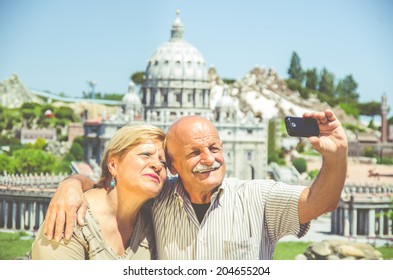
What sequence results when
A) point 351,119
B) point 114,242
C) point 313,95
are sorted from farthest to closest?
point 313,95
point 351,119
point 114,242

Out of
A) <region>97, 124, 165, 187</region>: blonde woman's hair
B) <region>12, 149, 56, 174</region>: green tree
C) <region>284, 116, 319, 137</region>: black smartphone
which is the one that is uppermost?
<region>284, 116, 319, 137</region>: black smartphone

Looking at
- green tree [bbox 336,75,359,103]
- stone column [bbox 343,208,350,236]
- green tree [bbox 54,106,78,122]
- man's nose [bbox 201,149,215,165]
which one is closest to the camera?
man's nose [bbox 201,149,215,165]

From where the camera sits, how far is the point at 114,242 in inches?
112

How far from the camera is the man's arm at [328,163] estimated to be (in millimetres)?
2711

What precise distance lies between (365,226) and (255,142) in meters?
9.48

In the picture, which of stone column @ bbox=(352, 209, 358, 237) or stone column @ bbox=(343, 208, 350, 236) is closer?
stone column @ bbox=(343, 208, 350, 236)

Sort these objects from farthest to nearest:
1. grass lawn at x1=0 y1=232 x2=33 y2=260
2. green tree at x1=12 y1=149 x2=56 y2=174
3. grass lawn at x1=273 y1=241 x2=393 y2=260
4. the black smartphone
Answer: green tree at x1=12 y1=149 x2=56 y2=174
grass lawn at x1=273 y1=241 x2=393 y2=260
grass lawn at x1=0 y1=232 x2=33 y2=260
the black smartphone

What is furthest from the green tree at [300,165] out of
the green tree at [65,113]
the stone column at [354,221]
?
the green tree at [65,113]

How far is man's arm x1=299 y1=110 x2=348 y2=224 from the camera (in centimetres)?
271

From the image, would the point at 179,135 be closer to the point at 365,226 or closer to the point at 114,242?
the point at 114,242

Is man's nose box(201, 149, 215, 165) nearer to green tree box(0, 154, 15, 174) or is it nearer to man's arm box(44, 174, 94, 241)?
man's arm box(44, 174, 94, 241)

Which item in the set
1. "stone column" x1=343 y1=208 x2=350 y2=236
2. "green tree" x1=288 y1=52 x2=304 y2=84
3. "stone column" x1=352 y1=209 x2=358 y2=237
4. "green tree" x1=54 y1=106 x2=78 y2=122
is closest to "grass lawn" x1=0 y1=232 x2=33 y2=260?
"stone column" x1=343 y1=208 x2=350 y2=236
